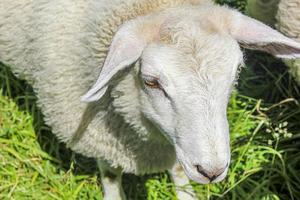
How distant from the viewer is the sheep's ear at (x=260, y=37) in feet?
7.48

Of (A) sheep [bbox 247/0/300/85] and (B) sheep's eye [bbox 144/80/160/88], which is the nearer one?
(B) sheep's eye [bbox 144/80/160/88]

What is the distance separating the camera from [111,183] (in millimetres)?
3096

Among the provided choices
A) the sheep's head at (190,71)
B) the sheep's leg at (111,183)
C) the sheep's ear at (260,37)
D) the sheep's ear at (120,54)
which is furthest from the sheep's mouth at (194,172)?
the sheep's leg at (111,183)

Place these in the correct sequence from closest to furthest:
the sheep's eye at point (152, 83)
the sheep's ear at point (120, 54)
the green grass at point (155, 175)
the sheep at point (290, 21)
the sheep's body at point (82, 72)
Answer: the sheep's ear at point (120, 54) → the sheep's eye at point (152, 83) → the sheep's body at point (82, 72) → the sheep at point (290, 21) → the green grass at point (155, 175)

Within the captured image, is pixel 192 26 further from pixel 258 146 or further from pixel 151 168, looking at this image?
pixel 258 146

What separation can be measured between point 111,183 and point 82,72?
701mm

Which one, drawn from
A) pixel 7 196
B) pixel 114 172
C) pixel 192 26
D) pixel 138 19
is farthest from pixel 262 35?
pixel 7 196

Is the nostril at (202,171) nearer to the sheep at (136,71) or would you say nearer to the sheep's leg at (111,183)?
the sheep at (136,71)

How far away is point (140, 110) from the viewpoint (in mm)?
2432

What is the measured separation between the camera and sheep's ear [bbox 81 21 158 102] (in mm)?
2109

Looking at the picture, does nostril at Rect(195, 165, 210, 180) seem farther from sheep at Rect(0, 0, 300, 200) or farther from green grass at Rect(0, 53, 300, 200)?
green grass at Rect(0, 53, 300, 200)

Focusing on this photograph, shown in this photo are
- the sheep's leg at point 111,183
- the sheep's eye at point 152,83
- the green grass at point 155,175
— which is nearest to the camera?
the sheep's eye at point 152,83

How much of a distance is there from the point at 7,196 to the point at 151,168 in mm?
805

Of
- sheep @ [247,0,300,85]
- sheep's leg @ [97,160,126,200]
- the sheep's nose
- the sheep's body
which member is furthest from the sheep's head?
sheep's leg @ [97,160,126,200]
